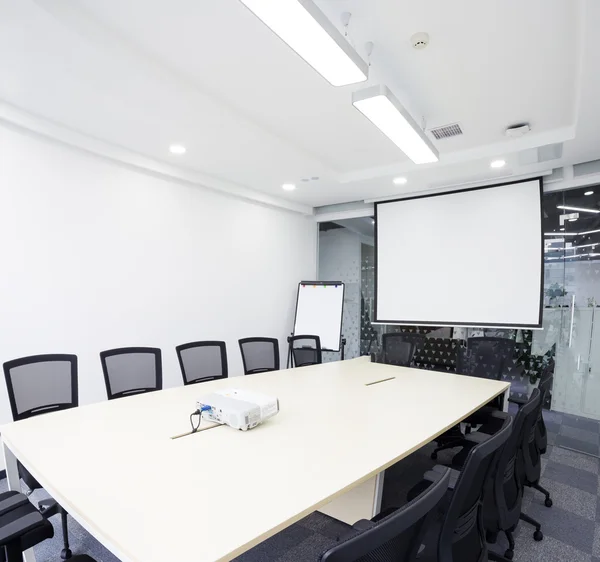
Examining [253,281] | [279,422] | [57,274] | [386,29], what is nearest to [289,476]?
[279,422]

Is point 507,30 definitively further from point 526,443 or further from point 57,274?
point 57,274

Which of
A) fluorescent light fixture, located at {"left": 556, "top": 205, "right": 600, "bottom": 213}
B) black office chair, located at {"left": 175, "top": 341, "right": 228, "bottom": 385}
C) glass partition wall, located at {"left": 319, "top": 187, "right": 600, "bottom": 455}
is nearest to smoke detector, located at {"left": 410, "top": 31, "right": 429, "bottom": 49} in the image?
black office chair, located at {"left": 175, "top": 341, "right": 228, "bottom": 385}

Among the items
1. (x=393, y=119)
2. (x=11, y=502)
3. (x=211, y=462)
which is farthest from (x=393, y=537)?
(x=393, y=119)

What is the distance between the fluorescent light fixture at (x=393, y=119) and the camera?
2586 millimetres

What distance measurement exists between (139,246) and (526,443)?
405 centimetres

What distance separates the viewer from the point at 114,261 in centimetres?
412

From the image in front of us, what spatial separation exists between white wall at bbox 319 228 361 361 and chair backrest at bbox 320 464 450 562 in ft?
17.8

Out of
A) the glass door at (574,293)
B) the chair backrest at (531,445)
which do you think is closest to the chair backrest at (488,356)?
the glass door at (574,293)

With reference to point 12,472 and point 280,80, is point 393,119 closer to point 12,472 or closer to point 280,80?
point 280,80

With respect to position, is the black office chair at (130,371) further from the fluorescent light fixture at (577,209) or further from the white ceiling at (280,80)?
the fluorescent light fixture at (577,209)

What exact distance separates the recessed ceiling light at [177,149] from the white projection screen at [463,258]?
10.3 ft

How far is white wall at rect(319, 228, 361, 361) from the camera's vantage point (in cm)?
646

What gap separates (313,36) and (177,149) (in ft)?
8.24

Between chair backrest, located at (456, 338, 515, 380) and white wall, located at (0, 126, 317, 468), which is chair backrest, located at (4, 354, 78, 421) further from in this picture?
chair backrest, located at (456, 338, 515, 380)
